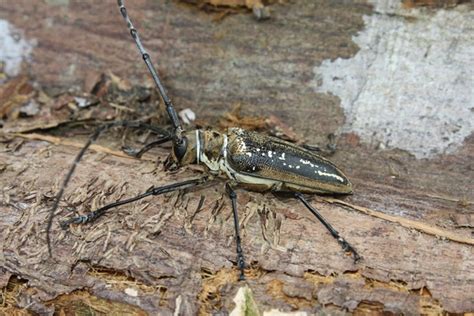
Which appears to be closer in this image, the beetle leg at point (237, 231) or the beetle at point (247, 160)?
the beetle leg at point (237, 231)

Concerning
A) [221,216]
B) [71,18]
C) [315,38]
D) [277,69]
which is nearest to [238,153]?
→ [221,216]

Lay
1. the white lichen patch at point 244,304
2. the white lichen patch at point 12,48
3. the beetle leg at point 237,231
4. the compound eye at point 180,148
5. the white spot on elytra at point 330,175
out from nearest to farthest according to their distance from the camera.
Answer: the white lichen patch at point 244,304 < the beetle leg at point 237,231 < the white spot on elytra at point 330,175 < the compound eye at point 180,148 < the white lichen patch at point 12,48

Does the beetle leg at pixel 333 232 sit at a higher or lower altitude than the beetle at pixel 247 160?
lower

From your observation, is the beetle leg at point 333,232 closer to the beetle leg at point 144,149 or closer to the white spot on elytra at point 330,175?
the white spot on elytra at point 330,175

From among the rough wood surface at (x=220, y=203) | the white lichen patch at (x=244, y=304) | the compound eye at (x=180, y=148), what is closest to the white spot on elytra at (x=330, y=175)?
the rough wood surface at (x=220, y=203)

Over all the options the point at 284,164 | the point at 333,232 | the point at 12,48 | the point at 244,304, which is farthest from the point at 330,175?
the point at 12,48

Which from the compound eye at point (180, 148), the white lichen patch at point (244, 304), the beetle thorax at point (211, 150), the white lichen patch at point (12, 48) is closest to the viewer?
the white lichen patch at point (244, 304)
